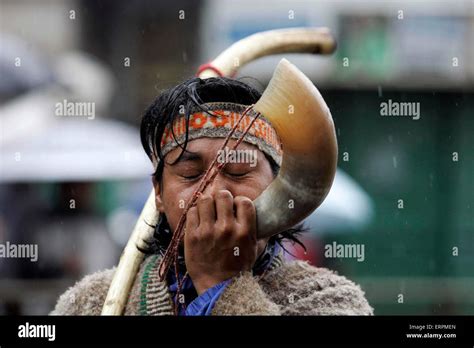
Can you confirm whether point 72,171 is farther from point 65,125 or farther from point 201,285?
point 201,285

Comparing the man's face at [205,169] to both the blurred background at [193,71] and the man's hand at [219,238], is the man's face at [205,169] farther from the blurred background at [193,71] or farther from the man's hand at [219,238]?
the blurred background at [193,71]

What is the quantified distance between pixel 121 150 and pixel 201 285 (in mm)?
2671

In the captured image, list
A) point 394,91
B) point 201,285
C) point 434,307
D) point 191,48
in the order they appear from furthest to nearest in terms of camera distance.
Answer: point 434,307, point 191,48, point 394,91, point 201,285

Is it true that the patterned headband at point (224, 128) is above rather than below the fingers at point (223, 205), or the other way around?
above

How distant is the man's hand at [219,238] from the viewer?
2.51 meters

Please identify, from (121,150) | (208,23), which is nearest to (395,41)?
(208,23)

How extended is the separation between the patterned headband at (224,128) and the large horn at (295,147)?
48mm

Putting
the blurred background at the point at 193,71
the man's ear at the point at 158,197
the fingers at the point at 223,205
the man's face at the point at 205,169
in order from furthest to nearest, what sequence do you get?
the blurred background at the point at 193,71, the man's ear at the point at 158,197, the man's face at the point at 205,169, the fingers at the point at 223,205

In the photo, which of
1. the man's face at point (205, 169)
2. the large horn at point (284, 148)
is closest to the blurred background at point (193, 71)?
the large horn at point (284, 148)

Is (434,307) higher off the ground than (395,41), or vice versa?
(395,41)

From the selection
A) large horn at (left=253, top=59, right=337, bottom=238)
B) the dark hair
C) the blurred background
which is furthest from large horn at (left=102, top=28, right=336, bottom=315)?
the blurred background

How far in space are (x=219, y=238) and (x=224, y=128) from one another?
294mm
